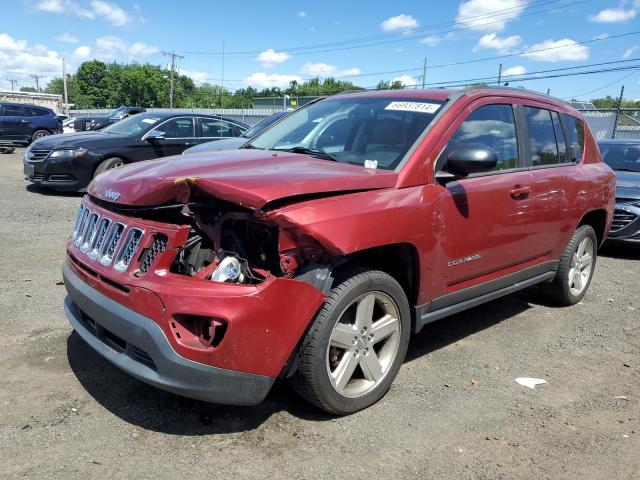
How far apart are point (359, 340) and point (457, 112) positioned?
1.67 metres

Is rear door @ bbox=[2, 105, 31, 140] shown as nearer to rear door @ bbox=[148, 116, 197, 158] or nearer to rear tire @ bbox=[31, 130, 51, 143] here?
rear tire @ bbox=[31, 130, 51, 143]

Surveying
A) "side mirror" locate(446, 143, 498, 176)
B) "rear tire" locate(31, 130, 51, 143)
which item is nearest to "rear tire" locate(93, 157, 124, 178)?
"side mirror" locate(446, 143, 498, 176)

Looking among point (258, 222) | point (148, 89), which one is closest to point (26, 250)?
point (258, 222)

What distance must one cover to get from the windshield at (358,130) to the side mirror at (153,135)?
21.2ft

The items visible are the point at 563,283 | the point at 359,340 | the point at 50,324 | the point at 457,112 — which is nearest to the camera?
the point at 359,340

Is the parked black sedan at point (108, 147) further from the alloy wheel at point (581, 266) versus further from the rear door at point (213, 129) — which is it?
the alloy wheel at point (581, 266)

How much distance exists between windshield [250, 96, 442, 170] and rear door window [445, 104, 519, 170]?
0.25 meters

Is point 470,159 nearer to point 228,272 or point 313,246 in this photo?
point 313,246

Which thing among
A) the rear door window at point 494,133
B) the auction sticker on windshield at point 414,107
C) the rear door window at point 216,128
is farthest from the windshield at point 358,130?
the rear door window at point 216,128

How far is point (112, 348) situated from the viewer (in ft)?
9.27

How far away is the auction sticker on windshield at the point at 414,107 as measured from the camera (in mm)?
3650

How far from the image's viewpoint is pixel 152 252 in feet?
8.85

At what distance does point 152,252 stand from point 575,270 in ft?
13.6

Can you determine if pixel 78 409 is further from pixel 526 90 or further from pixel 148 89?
pixel 148 89
